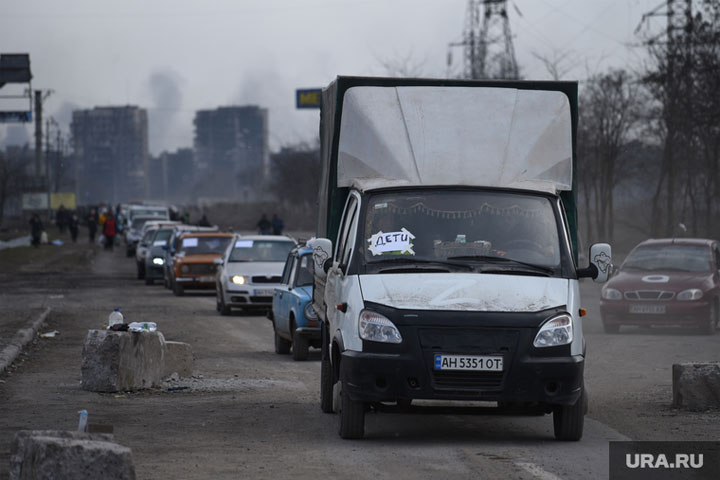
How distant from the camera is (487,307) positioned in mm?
9445

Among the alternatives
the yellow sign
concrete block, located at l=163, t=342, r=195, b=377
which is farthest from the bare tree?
the yellow sign

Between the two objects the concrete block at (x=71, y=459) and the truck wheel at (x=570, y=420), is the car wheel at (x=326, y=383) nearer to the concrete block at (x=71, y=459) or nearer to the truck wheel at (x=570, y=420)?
the truck wheel at (x=570, y=420)

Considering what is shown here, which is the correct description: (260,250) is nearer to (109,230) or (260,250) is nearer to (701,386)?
(701,386)

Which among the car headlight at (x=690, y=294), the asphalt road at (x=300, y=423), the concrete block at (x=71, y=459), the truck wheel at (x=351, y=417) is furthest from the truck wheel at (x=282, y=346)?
the concrete block at (x=71, y=459)

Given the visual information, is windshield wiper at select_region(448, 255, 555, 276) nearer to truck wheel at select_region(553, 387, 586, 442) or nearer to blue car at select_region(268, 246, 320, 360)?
truck wheel at select_region(553, 387, 586, 442)

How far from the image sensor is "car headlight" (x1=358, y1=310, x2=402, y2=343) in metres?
9.45

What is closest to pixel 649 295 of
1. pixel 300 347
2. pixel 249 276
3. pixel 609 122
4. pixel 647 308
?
pixel 647 308

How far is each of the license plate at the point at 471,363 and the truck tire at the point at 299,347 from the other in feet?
25.2

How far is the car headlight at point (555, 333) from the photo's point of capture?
9430 millimetres

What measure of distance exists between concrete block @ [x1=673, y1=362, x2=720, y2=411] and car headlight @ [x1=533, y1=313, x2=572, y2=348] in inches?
107

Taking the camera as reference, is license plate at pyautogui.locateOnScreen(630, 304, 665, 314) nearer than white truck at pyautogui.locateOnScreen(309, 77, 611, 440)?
No

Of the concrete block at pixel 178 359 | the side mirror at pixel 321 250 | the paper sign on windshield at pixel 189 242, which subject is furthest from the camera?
the paper sign on windshield at pixel 189 242

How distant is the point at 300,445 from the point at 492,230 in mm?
2264

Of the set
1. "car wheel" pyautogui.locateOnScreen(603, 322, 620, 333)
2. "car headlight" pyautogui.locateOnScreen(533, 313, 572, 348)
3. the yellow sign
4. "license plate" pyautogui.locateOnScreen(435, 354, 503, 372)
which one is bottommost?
the yellow sign
